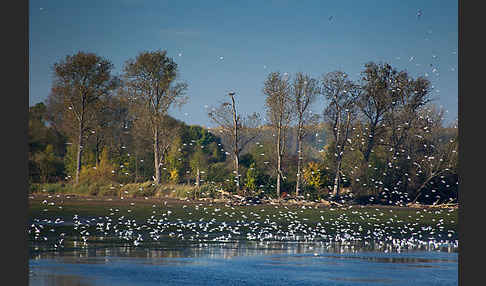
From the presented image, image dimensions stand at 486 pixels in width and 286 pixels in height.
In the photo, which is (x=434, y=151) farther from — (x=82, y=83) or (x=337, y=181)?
(x=82, y=83)

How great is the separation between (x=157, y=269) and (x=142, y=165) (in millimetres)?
49144

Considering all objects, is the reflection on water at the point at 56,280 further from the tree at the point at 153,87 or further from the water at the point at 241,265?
the tree at the point at 153,87

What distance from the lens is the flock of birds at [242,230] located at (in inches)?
802

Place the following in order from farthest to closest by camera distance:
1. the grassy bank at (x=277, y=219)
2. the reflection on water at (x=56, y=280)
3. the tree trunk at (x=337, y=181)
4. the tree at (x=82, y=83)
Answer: the tree at (x=82, y=83) < the tree trunk at (x=337, y=181) < the grassy bank at (x=277, y=219) < the reflection on water at (x=56, y=280)

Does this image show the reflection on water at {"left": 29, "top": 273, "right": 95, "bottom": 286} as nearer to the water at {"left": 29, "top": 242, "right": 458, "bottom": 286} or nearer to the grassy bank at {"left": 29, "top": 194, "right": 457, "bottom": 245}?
the water at {"left": 29, "top": 242, "right": 458, "bottom": 286}

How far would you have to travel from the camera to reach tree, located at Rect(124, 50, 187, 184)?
55656 mm

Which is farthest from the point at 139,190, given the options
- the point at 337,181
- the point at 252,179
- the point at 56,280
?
the point at 56,280

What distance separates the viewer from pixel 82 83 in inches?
2210

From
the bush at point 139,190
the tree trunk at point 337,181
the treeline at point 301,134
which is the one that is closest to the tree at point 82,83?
the treeline at point 301,134

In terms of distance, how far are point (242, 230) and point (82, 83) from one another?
116 feet

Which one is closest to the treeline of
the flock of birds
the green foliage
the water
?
the green foliage

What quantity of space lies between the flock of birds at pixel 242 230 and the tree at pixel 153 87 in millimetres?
23671

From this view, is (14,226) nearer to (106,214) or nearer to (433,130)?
(106,214)
